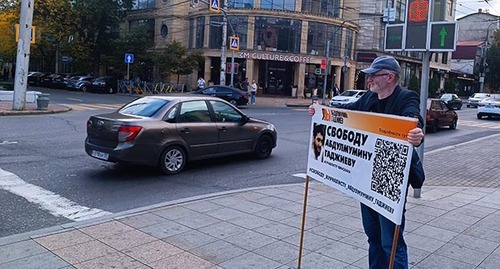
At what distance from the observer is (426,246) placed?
5.17 metres

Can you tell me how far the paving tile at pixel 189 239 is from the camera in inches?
199

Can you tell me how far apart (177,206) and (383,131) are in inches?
149

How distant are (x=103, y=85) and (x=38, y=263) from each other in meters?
38.8

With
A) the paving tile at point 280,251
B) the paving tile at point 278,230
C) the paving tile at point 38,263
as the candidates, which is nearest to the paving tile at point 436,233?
the paving tile at point 278,230

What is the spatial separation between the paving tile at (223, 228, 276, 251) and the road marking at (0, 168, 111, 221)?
81.5 inches

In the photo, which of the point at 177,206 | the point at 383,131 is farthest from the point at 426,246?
the point at 177,206

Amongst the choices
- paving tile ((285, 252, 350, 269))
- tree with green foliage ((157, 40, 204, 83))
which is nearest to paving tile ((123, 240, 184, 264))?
paving tile ((285, 252, 350, 269))

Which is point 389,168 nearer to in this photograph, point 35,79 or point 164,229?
point 164,229

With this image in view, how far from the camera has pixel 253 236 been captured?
5.37 metres

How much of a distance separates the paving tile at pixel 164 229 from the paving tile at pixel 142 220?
110 millimetres

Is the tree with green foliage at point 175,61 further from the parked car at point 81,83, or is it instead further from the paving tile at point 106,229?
the paving tile at point 106,229

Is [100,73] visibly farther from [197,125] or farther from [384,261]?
[384,261]

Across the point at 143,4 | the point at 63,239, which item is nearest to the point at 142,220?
the point at 63,239

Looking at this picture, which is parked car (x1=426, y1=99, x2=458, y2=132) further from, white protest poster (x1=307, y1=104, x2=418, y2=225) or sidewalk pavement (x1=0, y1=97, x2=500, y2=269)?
white protest poster (x1=307, y1=104, x2=418, y2=225)
